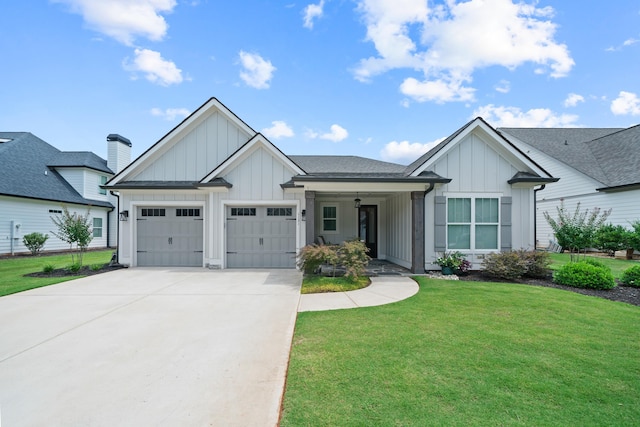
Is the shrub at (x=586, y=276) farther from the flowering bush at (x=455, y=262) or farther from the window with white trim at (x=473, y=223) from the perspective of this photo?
the flowering bush at (x=455, y=262)

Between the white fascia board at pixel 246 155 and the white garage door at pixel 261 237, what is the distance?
1.42 meters

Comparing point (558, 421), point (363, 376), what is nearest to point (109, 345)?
point (363, 376)

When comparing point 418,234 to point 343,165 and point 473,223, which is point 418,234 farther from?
point 343,165

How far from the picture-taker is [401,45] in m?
13.7

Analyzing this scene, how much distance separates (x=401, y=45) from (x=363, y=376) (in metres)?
14.3

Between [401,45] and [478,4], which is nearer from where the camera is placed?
[478,4]

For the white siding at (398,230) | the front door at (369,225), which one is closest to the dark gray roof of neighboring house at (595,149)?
the white siding at (398,230)

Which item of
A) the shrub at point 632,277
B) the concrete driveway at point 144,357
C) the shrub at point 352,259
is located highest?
the shrub at point 352,259

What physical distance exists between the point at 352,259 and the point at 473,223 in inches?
190

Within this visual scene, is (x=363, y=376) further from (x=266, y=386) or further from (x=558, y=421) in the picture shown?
(x=558, y=421)

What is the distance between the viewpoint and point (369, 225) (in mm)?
14820

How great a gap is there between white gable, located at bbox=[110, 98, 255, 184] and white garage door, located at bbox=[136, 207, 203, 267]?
1.40 m

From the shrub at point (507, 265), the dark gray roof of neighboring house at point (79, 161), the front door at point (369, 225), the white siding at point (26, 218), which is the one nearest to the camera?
the shrub at point (507, 265)

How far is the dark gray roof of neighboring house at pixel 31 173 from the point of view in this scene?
1636 centimetres
